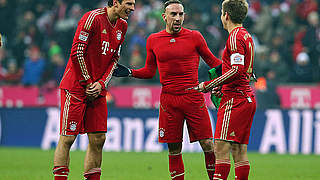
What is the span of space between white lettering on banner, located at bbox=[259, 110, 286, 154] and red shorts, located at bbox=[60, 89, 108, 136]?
8343 millimetres

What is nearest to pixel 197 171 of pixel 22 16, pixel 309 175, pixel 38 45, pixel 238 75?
pixel 309 175

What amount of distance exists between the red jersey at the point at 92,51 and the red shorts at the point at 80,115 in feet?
0.35

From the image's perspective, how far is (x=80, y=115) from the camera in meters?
7.61

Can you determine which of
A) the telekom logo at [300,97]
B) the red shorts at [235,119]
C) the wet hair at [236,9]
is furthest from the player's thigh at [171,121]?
the telekom logo at [300,97]

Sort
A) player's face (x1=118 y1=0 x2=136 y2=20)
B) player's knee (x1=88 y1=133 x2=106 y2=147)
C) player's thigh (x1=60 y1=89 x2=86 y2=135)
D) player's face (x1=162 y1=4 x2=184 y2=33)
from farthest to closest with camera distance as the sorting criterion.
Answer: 1. player's face (x1=162 y1=4 x2=184 y2=33)
2. player's knee (x1=88 y1=133 x2=106 y2=147)
3. player's face (x1=118 y1=0 x2=136 y2=20)
4. player's thigh (x1=60 y1=89 x2=86 y2=135)

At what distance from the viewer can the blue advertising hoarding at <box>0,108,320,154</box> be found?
15.3 meters

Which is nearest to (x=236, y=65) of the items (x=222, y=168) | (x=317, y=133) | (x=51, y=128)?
(x=222, y=168)

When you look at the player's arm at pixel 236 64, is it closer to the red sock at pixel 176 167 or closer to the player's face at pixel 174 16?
the player's face at pixel 174 16

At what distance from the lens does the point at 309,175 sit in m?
11.1

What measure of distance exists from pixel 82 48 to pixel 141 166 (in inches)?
215

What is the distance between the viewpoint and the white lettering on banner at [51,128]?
53.9 ft

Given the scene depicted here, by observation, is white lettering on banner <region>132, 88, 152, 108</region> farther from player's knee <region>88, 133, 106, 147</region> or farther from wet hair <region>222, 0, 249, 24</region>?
wet hair <region>222, 0, 249, 24</region>

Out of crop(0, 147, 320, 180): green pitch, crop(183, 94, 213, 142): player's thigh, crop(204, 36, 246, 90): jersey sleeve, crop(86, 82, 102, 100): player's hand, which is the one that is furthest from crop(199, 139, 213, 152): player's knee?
crop(0, 147, 320, 180): green pitch

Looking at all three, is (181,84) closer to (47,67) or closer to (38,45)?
(47,67)
